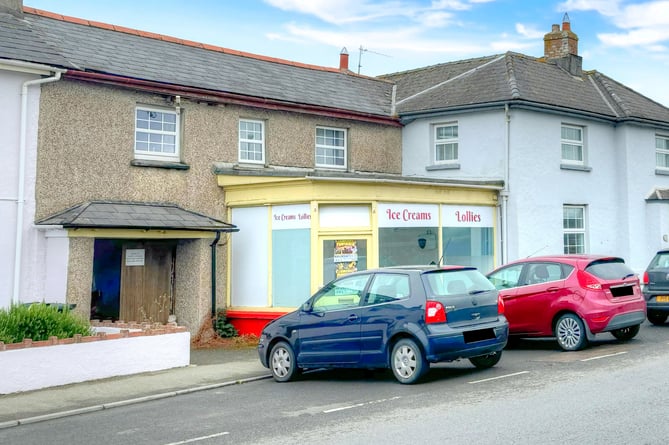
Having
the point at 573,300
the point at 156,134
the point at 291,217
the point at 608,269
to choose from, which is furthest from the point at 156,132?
the point at 608,269

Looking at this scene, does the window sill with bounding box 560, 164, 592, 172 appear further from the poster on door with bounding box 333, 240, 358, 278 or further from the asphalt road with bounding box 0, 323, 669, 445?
the asphalt road with bounding box 0, 323, 669, 445

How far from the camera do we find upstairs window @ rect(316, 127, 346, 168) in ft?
65.1

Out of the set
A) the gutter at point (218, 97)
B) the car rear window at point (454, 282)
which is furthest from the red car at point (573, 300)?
the gutter at point (218, 97)

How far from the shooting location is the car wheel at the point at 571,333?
12898 mm

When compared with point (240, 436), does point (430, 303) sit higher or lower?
A: higher

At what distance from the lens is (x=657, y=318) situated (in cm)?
1667

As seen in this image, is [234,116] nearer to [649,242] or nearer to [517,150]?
[517,150]

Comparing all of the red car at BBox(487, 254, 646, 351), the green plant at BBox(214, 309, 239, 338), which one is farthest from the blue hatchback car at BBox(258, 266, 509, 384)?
the green plant at BBox(214, 309, 239, 338)

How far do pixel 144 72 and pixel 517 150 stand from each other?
30.9 ft

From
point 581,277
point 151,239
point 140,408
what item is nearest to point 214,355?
point 151,239

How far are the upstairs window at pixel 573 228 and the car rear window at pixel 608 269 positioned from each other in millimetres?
7587

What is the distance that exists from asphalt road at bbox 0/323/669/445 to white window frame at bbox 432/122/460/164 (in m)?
9.96

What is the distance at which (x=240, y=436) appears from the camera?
25.9ft

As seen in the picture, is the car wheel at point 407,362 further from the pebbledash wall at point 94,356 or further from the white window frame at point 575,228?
→ the white window frame at point 575,228
